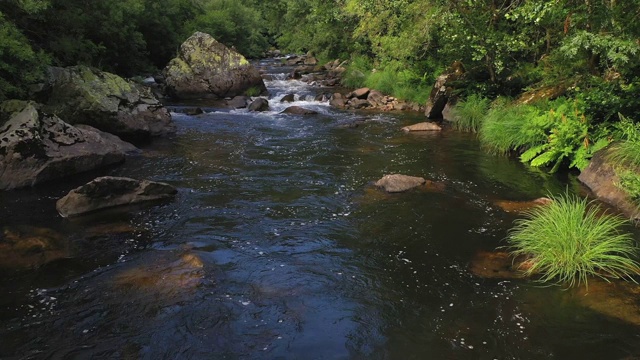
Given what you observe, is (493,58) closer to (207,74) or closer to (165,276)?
(165,276)

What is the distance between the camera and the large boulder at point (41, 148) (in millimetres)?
11078

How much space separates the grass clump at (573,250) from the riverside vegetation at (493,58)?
61mm

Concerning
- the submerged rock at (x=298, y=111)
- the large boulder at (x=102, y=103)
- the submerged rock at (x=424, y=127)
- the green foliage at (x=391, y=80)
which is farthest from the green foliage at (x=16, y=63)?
the green foliage at (x=391, y=80)

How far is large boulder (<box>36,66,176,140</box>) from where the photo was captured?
1467cm

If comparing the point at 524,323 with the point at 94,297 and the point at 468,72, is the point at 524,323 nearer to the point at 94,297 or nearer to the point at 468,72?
the point at 94,297

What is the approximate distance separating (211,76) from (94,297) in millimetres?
20057

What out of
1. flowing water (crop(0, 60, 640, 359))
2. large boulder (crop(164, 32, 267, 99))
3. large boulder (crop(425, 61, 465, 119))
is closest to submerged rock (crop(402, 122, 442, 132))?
large boulder (crop(425, 61, 465, 119))

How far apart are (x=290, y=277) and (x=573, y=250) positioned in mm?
4054

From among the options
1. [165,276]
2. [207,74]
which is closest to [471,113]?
[165,276]

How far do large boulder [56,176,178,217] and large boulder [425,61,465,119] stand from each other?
1224 cm

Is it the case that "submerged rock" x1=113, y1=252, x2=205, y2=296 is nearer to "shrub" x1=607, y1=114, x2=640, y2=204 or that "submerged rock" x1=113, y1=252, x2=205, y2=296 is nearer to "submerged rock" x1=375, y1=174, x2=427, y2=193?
"submerged rock" x1=375, y1=174, x2=427, y2=193

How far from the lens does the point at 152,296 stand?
6402 mm

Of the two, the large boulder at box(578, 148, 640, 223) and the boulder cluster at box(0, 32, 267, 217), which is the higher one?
the boulder cluster at box(0, 32, 267, 217)

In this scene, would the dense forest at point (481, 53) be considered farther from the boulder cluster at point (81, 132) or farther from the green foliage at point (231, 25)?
the green foliage at point (231, 25)
